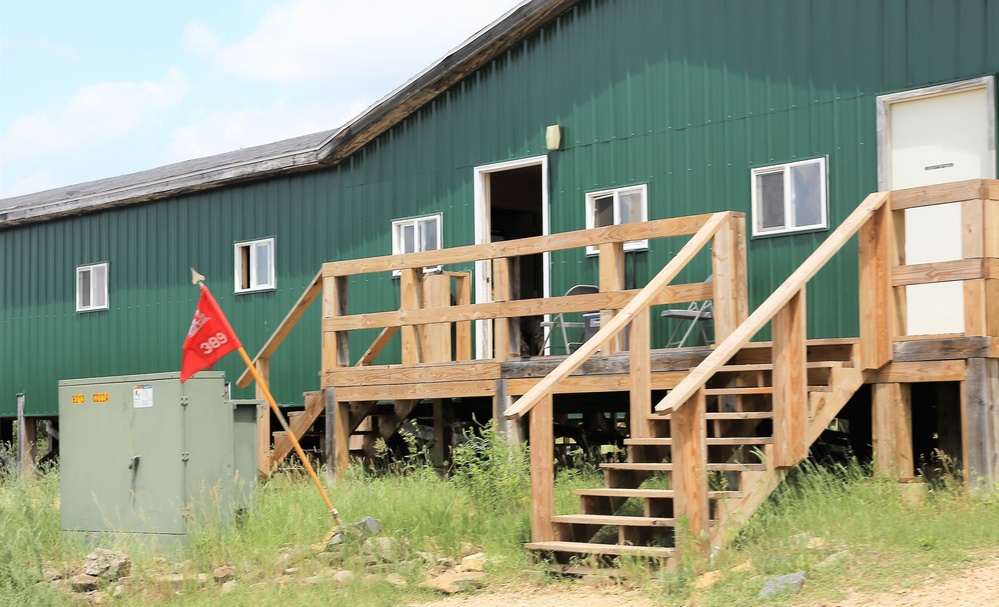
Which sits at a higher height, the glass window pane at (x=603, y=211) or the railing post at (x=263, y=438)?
the glass window pane at (x=603, y=211)

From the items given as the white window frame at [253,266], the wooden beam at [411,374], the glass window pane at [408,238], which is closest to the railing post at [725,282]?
the wooden beam at [411,374]

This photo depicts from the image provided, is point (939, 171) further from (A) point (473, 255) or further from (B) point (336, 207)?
(B) point (336, 207)

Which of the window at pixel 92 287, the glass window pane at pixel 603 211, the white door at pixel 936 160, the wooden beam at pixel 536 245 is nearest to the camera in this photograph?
the wooden beam at pixel 536 245

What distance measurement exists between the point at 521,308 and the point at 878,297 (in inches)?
134

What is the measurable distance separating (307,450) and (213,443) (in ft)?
17.1

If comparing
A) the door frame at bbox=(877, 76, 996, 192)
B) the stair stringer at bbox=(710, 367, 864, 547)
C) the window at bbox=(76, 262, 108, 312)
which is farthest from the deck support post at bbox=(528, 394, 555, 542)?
the window at bbox=(76, 262, 108, 312)

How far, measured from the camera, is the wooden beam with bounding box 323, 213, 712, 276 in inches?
446

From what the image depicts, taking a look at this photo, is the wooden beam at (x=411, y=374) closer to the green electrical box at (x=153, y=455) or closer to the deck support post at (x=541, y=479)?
the green electrical box at (x=153, y=455)

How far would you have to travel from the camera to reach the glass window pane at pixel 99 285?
66.3ft

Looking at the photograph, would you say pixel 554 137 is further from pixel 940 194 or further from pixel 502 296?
pixel 940 194

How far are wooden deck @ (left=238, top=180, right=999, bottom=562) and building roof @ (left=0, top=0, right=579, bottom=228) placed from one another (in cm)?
361

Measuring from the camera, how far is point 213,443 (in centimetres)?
1112

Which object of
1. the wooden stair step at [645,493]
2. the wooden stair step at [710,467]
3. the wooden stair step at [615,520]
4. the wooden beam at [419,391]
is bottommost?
the wooden stair step at [615,520]

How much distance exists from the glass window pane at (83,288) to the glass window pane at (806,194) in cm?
1214
